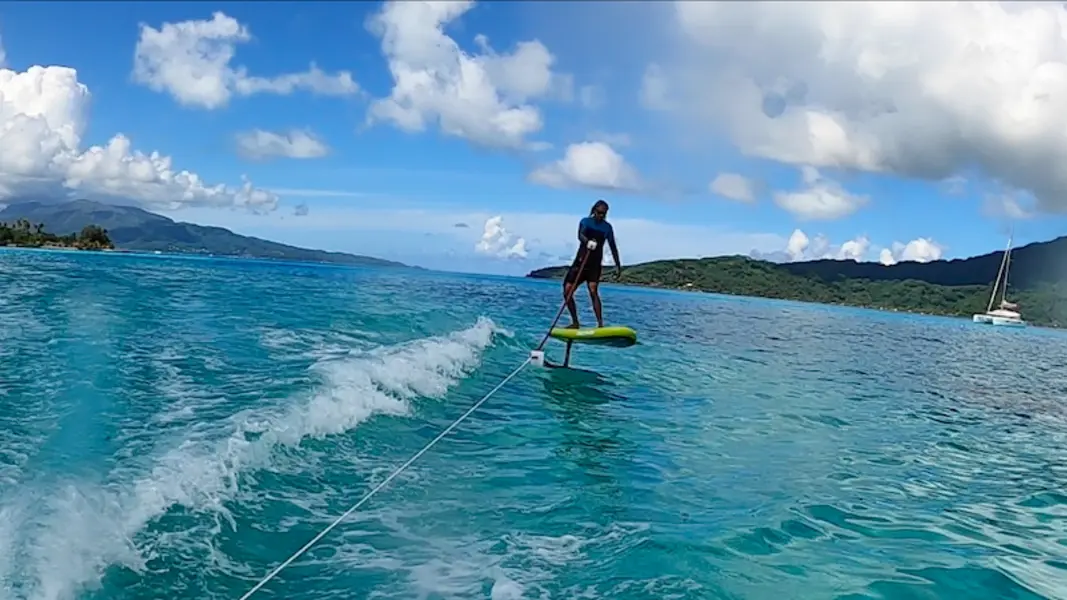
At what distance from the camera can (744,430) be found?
1209 cm

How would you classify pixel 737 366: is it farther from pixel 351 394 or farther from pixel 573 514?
pixel 573 514

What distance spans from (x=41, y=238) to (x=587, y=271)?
161234mm

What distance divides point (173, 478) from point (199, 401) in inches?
137

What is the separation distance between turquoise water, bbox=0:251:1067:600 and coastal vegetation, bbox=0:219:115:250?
14799 cm

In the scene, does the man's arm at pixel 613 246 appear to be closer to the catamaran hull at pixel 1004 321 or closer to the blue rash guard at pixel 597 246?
the blue rash guard at pixel 597 246

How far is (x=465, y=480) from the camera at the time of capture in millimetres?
7871

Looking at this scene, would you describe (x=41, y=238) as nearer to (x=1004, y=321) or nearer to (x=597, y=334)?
(x=597, y=334)

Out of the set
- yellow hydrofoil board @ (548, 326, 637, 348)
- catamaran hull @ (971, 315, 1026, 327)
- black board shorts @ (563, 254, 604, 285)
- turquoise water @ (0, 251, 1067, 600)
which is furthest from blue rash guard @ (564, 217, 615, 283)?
catamaran hull @ (971, 315, 1026, 327)

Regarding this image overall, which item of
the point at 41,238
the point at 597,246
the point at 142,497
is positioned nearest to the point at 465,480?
the point at 142,497

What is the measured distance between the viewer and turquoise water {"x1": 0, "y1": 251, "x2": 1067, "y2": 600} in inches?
214

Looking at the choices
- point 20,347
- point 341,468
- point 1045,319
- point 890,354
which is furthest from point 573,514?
point 1045,319

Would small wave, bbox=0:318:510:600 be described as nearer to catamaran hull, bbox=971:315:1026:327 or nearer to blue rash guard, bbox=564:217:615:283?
blue rash guard, bbox=564:217:615:283

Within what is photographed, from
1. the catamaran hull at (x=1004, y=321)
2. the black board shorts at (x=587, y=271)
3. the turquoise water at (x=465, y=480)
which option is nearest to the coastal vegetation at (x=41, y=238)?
the turquoise water at (x=465, y=480)

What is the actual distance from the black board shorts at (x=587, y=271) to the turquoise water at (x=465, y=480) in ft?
7.36
